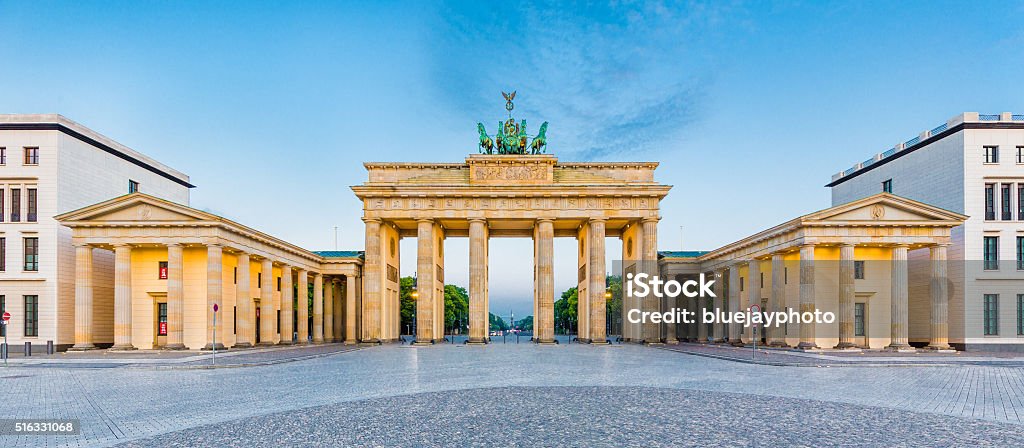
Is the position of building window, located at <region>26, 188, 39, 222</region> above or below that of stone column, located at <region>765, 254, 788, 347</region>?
above

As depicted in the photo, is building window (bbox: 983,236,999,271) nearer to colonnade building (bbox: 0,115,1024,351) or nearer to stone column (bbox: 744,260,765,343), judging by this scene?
colonnade building (bbox: 0,115,1024,351)

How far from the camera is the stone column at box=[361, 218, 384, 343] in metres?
52.7

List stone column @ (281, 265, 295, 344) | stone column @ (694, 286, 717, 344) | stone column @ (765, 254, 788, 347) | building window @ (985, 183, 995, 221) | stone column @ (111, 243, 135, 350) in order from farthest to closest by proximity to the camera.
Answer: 1. stone column @ (694, 286, 717, 344)
2. stone column @ (281, 265, 295, 344)
3. stone column @ (765, 254, 788, 347)
4. building window @ (985, 183, 995, 221)
5. stone column @ (111, 243, 135, 350)

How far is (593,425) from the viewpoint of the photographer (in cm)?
1259

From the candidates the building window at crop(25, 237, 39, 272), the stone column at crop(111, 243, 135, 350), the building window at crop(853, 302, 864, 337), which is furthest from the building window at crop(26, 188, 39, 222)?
the building window at crop(853, 302, 864, 337)

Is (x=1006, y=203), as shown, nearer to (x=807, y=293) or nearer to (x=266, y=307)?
(x=807, y=293)

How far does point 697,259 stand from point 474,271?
70.1 ft

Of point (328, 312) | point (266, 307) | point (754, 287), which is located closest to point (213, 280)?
point (266, 307)

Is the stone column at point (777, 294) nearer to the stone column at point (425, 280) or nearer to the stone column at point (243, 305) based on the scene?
the stone column at point (425, 280)

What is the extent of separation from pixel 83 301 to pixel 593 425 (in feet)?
128

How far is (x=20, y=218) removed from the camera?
4194 centimetres

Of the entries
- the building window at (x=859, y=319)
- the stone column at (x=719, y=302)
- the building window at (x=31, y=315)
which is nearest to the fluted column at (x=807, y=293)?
the building window at (x=859, y=319)

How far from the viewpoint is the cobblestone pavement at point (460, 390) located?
13.3 metres

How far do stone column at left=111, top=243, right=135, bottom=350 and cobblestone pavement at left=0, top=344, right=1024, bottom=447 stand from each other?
1213 cm
